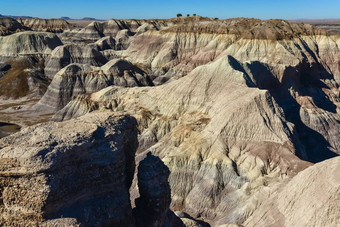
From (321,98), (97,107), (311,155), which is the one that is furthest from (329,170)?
(321,98)

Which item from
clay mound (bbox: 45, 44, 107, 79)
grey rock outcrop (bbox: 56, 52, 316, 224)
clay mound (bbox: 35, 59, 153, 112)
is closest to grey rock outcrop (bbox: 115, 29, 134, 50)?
clay mound (bbox: 45, 44, 107, 79)

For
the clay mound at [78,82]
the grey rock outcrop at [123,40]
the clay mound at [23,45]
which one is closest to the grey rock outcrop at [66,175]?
the clay mound at [78,82]

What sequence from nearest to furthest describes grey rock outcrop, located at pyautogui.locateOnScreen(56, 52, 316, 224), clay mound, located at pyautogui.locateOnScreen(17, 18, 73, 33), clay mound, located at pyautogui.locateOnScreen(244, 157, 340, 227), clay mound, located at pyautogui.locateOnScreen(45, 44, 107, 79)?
clay mound, located at pyautogui.locateOnScreen(244, 157, 340, 227) < grey rock outcrop, located at pyautogui.locateOnScreen(56, 52, 316, 224) < clay mound, located at pyautogui.locateOnScreen(45, 44, 107, 79) < clay mound, located at pyautogui.locateOnScreen(17, 18, 73, 33)

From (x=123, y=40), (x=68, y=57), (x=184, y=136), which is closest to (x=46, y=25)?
(x=123, y=40)

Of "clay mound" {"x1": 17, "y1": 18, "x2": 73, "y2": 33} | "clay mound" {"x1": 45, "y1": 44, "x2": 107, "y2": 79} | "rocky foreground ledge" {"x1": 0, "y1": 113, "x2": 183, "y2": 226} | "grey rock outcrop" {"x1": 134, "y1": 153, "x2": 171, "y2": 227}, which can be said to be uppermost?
"clay mound" {"x1": 17, "y1": 18, "x2": 73, "y2": 33}

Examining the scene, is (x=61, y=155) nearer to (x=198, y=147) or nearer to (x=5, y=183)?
(x=5, y=183)

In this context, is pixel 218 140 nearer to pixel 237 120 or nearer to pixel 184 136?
pixel 237 120

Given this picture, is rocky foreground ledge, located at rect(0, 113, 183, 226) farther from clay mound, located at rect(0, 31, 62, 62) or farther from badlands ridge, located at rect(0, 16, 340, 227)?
clay mound, located at rect(0, 31, 62, 62)

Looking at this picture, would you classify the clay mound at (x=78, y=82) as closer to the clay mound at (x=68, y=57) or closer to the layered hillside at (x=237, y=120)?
the layered hillside at (x=237, y=120)
